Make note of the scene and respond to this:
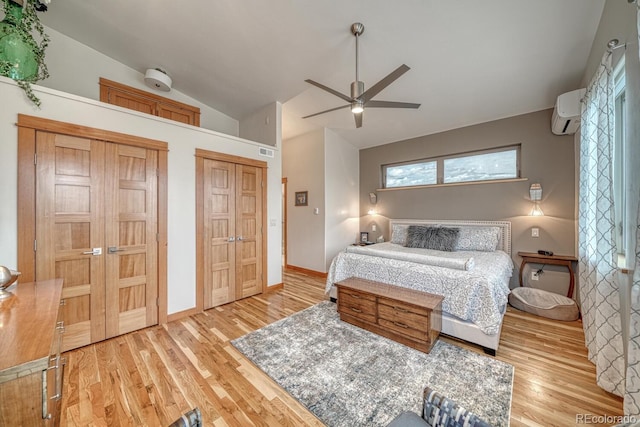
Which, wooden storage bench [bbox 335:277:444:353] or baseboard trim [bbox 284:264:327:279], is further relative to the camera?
baseboard trim [bbox 284:264:327:279]

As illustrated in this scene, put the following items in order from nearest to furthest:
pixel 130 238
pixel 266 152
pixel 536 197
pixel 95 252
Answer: pixel 95 252
pixel 130 238
pixel 536 197
pixel 266 152

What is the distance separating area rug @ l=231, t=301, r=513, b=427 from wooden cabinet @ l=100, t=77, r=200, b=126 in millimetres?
3667

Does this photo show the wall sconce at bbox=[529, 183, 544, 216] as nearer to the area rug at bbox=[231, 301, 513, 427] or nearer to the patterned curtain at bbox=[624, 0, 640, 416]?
the area rug at bbox=[231, 301, 513, 427]

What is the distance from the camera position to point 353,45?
108 inches

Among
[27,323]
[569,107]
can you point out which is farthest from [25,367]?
[569,107]

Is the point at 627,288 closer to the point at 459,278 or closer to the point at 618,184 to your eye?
the point at 618,184

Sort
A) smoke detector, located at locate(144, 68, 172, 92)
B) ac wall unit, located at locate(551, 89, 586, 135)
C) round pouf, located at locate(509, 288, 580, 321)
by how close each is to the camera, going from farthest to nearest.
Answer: smoke detector, located at locate(144, 68, 172, 92)
round pouf, located at locate(509, 288, 580, 321)
ac wall unit, located at locate(551, 89, 586, 135)

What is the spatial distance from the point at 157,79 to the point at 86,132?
59.7 inches

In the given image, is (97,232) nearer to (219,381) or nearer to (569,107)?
(219,381)

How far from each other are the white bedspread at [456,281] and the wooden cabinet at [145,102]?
367cm

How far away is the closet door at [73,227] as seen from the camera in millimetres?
2236

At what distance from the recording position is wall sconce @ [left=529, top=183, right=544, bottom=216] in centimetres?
360

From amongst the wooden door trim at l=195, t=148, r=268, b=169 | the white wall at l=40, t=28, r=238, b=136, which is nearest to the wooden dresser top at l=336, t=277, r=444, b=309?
the wooden door trim at l=195, t=148, r=268, b=169
